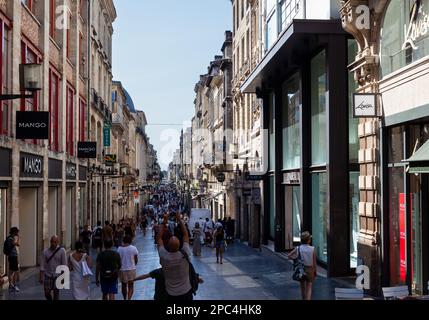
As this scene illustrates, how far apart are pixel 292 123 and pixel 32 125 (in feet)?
36.0

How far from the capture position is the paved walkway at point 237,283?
14.8 metres

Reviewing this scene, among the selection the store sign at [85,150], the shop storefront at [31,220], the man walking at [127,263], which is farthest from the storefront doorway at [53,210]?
the man walking at [127,263]

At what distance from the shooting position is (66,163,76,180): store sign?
89.6ft

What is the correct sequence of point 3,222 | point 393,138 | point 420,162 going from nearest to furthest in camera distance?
point 420,162 < point 393,138 < point 3,222

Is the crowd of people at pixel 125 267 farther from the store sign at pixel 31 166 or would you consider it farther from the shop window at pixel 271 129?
the shop window at pixel 271 129

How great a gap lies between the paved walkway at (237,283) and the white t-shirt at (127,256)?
1509mm

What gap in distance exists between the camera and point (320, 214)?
65.4ft

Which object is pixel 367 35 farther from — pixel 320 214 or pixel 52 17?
pixel 52 17

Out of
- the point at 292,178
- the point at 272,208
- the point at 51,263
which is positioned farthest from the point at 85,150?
the point at 51,263

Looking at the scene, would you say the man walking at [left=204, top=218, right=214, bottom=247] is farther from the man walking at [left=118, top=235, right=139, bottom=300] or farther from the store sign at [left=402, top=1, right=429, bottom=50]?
the store sign at [left=402, top=1, right=429, bottom=50]

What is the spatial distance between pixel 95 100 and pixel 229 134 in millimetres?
10495

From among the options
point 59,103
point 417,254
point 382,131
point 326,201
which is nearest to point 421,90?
point 382,131

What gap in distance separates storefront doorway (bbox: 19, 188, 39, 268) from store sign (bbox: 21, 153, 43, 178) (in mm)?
779
